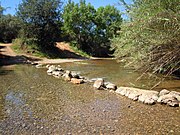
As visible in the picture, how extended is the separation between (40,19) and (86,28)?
14.1 m

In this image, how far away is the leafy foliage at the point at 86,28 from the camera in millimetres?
49781

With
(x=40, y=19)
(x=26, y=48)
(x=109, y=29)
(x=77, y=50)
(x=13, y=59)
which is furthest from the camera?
(x=109, y=29)

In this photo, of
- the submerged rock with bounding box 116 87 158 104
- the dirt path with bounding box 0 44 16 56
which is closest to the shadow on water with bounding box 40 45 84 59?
the dirt path with bounding box 0 44 16 56

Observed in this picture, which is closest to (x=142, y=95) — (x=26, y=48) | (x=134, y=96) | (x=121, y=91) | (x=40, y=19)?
(x=134, y=96)

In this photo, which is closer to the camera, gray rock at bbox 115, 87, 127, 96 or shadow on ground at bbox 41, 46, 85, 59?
gray rock at bbox 115, 87, 127, 96

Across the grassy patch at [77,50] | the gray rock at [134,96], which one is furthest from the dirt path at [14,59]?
the gray rock at [134,96]

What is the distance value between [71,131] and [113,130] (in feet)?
3.77

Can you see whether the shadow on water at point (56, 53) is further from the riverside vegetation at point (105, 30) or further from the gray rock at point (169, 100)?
the gray rock at point (169, 100)

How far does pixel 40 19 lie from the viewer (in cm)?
3900

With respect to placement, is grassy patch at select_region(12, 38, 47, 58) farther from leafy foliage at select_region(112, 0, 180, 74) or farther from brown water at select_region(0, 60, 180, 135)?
leafy foliage at select_region(112, 0, 180, 74)

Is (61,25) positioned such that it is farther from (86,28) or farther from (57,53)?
(86,28)

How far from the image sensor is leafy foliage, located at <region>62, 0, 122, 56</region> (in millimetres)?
49781

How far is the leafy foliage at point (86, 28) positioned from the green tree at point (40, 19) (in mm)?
8688

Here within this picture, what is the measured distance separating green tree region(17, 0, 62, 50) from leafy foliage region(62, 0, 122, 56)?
28.5ft
